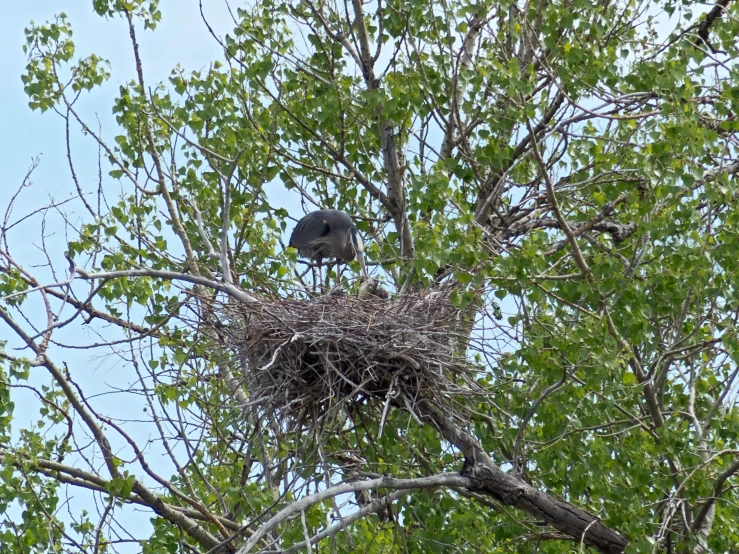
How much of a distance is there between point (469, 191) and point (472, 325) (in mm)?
3006

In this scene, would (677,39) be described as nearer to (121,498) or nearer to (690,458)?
(690,458)

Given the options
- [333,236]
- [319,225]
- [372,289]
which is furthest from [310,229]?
[372,289]

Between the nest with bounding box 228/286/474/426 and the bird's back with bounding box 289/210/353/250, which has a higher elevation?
the bird's back with bounding box 289/210/353/250

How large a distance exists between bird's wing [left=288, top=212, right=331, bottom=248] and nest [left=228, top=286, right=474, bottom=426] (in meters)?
3.02

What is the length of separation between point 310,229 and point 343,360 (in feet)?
11.9

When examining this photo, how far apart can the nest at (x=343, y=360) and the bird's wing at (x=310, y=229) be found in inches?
119

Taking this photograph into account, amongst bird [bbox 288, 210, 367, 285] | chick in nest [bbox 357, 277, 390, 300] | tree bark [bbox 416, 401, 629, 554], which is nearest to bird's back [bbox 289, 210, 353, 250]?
bird [bbox 288, 210, 367, 285]

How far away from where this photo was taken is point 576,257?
632 centimetres

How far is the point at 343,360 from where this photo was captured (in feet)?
16.6

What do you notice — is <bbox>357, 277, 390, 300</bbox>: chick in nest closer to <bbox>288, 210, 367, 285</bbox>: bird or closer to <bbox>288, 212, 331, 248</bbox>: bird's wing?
<bbox>288, 210, 367, 285</bbox>: bird

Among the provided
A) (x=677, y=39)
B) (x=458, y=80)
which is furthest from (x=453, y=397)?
(x=677, y=39)

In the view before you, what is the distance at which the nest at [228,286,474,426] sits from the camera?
5.00 meters

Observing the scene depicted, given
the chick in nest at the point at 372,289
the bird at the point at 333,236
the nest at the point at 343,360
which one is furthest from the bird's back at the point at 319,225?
the nest at the point at 343,360

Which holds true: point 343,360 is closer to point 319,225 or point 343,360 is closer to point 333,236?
point 333,236
